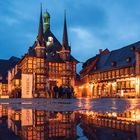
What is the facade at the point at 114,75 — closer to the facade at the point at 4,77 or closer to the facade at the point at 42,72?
the facade at the point at 42,72

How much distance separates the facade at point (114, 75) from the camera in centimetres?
5188

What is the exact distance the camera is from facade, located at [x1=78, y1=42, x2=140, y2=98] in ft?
170

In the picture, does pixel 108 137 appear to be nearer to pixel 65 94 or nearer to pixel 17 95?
pixel 65 94

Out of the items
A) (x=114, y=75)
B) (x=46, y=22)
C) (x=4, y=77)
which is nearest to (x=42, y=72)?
(x=114, y=75)

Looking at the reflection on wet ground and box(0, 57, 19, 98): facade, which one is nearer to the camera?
the reflection on wet ground

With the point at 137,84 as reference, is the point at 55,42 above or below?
above

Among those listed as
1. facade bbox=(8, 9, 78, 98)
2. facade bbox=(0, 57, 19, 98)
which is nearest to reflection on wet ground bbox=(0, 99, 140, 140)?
facade bbox=(8, 9, 78, 98)

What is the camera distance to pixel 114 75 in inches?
2270

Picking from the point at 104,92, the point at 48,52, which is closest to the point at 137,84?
the point at 104,92

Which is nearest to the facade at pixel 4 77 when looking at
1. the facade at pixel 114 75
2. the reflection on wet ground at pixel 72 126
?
the facade at pixel 114 75

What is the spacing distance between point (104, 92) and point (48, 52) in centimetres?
1411

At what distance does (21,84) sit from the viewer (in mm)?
57688

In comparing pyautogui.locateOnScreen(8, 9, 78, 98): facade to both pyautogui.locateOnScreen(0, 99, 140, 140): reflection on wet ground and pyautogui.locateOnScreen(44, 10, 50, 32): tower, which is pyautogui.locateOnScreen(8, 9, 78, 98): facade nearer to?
pyautogui.locateOnScreen(44, 10, 50, 32): tower

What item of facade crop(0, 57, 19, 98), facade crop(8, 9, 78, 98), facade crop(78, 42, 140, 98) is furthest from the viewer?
facade crop(0, 57, 19, 98)
